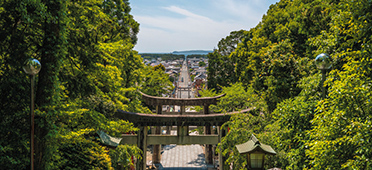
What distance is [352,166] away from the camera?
636 cm

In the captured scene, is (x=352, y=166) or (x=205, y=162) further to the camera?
(x=205, y=162)

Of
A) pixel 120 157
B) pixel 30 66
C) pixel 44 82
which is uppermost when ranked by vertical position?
pixel 30 66

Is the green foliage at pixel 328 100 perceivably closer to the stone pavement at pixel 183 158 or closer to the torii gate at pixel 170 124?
the torii gate at pixel 170 124

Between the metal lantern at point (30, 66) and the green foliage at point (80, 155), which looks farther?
the green foliage at point (80, 155)

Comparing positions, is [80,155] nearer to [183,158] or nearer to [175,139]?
[175,139]

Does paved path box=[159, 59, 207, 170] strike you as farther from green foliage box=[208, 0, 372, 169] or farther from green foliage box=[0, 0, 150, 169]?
green foliage box=[0, 0, 150, 169]

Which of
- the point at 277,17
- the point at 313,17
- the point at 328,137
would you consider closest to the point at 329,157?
the point at 328,137

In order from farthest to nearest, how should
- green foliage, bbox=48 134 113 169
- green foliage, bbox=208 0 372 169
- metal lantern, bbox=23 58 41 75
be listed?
green foliage, bbox=48 134 113 169 < green foliage, bbox=208 0 372 169 < metal lantern, bbox=23 58 41 75

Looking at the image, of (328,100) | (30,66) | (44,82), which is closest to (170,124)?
(44,82)

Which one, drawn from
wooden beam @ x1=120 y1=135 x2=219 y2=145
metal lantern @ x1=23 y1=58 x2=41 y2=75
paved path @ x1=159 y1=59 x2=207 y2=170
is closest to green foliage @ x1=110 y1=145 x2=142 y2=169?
wooden beam @ x1=120 y1=135 x2=219 y2=145

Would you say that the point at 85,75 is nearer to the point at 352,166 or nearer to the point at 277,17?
the point at 352,166

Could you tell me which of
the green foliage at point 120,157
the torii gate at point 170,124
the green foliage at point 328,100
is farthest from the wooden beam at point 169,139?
the green foliage at point 120,157

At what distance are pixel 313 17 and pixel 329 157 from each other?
12.9m

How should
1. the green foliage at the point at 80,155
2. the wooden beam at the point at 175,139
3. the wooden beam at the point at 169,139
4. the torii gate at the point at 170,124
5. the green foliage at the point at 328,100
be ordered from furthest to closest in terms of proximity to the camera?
A: the wooden beam at the point at 175,139
the wooden beam at the point at 169,139
the torii gate at the point at 170,124
the green foliage at the point at 80,155
the green foliage at the point at 328,100
